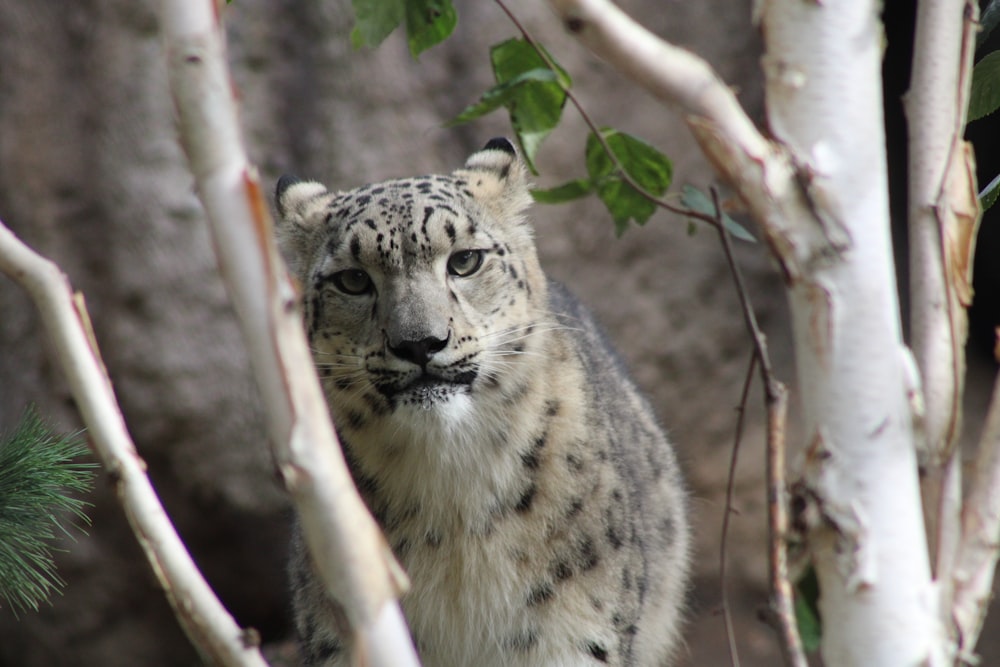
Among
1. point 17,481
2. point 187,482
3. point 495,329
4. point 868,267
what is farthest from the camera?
→ point 187,482

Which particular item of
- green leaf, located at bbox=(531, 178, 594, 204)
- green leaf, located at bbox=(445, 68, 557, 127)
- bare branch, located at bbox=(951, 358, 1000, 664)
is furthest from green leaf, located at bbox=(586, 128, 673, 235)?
bare branch, located at bbox=(951, 358, 1000, 664)

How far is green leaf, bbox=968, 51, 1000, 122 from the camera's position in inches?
92.1

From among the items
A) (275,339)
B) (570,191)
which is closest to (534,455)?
(570,191)

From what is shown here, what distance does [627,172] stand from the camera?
228 cm

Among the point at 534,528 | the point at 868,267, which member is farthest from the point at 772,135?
the point at 534,528

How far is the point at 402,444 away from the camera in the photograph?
311 cm

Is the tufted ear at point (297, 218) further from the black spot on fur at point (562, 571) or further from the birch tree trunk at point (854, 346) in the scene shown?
the birch tree trunk at point (854, 346)

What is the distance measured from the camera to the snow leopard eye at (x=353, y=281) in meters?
3.04

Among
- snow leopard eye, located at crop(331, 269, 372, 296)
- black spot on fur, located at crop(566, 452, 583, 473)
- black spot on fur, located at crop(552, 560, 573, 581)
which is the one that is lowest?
black spot on fur, located at crop(552, 560, 573, 581)

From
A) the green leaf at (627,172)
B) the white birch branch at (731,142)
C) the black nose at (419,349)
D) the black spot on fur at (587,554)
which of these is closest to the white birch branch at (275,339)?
the white birch branch at (731,142)

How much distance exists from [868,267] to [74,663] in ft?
16.7

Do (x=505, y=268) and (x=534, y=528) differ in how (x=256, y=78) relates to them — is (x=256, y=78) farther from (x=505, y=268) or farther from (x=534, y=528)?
(x=534, y=528)

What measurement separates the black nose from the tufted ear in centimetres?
68

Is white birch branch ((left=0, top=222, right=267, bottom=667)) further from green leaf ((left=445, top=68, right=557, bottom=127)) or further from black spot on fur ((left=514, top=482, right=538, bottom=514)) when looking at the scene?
black spot on fur ((left=514, top=482, right=538, bottom=514))
